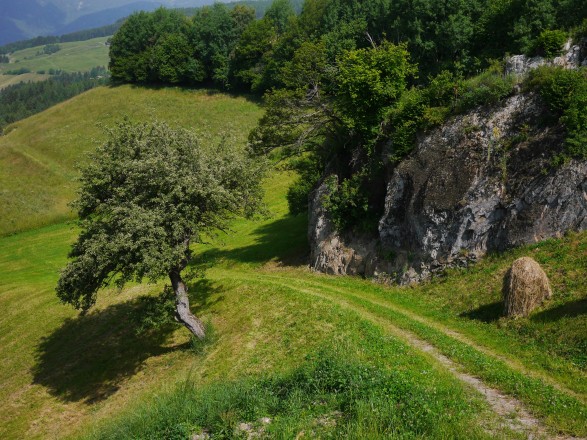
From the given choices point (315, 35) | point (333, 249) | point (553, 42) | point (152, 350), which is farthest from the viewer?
point (315, 35)

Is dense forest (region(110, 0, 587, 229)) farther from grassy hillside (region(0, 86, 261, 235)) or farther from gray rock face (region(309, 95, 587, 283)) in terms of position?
grassy hillside (region(0, 86, 261, 235))

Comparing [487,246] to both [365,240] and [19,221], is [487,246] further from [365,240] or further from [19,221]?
[19,221]

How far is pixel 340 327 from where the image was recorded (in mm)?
23016

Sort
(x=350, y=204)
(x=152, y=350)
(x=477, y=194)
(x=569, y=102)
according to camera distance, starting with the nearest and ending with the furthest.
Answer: (x=569, y=102) < (x=477, y=194) < (x=152, y=350) < (x=350, y=204)

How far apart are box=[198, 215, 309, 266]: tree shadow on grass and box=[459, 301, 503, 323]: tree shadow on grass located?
17.9 meters

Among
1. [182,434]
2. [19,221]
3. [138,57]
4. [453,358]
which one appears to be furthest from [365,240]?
[138,57]

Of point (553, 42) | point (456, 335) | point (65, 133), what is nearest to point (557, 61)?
point (553, 42)

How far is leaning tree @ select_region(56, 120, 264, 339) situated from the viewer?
2432cm

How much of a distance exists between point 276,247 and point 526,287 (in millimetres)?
27557

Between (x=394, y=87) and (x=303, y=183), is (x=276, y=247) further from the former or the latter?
(x=394, y=87)

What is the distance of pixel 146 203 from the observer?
84.5ft

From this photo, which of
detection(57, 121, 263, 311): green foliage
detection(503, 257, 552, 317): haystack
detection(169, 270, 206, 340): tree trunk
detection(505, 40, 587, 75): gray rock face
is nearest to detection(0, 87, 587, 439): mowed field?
detection(503, 257, 552, 317): haystack

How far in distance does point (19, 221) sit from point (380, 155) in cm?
6750

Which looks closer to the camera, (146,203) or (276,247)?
(146,203)
